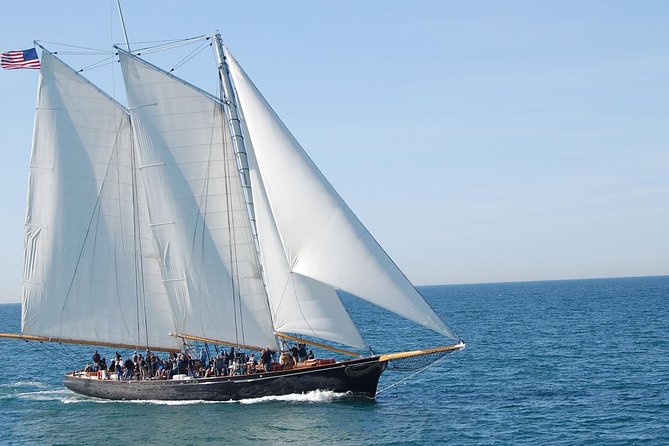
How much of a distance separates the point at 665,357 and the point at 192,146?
3675cm

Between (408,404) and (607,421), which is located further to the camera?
(408,404)

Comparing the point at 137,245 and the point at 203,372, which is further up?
the point at 137,245

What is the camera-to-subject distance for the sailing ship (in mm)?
40844

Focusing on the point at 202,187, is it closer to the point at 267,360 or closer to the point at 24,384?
the point at 267,360

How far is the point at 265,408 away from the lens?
137ft

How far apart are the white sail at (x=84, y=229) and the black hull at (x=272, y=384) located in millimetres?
3363

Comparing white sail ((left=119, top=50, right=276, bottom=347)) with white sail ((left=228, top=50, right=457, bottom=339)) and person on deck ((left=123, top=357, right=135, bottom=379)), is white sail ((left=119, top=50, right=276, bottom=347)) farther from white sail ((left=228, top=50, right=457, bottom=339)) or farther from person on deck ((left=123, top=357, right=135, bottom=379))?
person on deck ((left=123, top=357, right=135, bottom=379))

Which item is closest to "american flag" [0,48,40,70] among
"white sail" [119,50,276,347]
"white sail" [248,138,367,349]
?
"white sail" [119,50,276,347]

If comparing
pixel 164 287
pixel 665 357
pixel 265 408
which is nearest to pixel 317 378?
pixel 265 408

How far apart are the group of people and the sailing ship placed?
722 millimetres

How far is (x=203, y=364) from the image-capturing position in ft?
153

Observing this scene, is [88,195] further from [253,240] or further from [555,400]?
[555,400]

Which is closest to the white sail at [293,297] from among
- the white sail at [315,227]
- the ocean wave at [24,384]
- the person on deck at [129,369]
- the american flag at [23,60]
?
the white sail at [315,227]

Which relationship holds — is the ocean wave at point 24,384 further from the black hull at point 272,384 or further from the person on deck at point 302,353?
the person on deck at point 302,353
